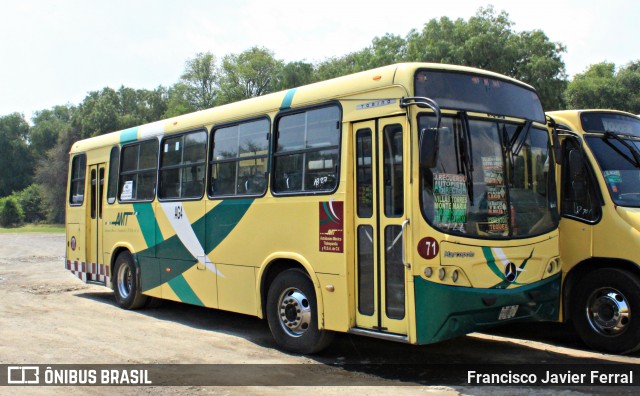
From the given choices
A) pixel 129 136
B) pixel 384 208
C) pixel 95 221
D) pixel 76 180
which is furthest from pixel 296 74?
pixel 384 208

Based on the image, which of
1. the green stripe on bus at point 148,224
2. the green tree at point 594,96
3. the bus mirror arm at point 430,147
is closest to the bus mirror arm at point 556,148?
the bus mirror arm at point 430,147

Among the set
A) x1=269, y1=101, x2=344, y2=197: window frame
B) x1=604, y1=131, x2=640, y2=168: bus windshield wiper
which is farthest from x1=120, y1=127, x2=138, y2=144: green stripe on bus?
x1=604, y1=131, x2=640, y2=168: bus windshield wiper

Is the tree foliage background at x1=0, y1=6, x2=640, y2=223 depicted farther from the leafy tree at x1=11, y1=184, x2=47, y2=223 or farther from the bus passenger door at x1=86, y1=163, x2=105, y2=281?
the bus passenger door at x1=86, y1=163, x2=105, y2=281

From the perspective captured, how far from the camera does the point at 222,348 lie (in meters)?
8.30

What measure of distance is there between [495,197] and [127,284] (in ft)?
25.2

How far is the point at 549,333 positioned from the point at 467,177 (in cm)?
387

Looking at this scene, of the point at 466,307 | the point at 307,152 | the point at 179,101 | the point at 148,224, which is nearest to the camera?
the point at 466,307

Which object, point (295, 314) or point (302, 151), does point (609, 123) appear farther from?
point (295, 314)

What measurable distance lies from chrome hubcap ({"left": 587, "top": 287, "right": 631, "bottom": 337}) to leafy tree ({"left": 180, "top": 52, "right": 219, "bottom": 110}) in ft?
207

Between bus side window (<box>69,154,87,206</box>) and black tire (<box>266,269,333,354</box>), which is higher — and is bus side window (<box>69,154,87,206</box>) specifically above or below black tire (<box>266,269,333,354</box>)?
above

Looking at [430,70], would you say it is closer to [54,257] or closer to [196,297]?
[196,297]

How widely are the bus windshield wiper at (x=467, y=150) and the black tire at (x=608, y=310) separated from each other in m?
2.38

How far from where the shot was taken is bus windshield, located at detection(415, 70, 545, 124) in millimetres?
6586

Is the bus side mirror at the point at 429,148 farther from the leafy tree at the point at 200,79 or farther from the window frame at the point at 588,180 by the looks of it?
the leafy tree at the point at 200,79
